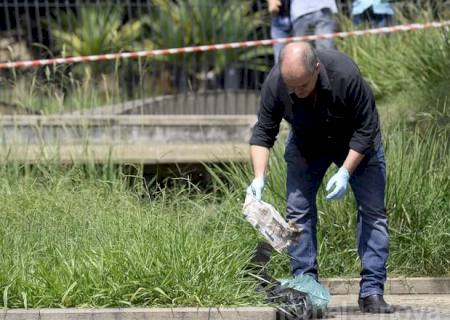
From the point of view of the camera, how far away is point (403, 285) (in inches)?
359

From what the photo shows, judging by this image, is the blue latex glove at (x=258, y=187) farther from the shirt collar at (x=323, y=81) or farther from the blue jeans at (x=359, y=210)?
the shirt collar at (x=323, y=81)

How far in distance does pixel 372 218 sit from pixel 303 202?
440 millimetres

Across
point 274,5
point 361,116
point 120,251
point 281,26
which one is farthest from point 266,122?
point 281,26

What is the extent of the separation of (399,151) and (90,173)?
236cm

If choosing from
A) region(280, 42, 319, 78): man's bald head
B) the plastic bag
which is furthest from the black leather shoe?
region(280, 42, 319, 78): man's bald head

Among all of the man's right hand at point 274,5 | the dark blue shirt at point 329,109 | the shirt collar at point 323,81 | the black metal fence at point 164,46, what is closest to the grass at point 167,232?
the dark blue shirt at point 329,109

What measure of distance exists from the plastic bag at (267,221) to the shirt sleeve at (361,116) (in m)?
0.62

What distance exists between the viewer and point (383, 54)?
12828 millimetres

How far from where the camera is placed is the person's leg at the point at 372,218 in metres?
8.12

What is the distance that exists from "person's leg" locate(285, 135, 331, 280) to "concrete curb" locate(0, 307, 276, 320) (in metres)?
0.66

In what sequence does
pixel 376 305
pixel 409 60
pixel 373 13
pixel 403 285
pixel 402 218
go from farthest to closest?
pixel 373 13 < pixel 409 60 < pixel 402 218 < pixel 403 285 < pixel 376 305

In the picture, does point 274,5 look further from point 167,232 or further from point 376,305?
point 376,305

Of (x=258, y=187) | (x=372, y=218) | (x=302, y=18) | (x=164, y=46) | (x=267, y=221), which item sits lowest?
(x=164, y=46)

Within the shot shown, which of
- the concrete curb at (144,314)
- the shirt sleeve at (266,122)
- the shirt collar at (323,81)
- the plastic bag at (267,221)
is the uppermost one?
the shirt collar at (323,81)
